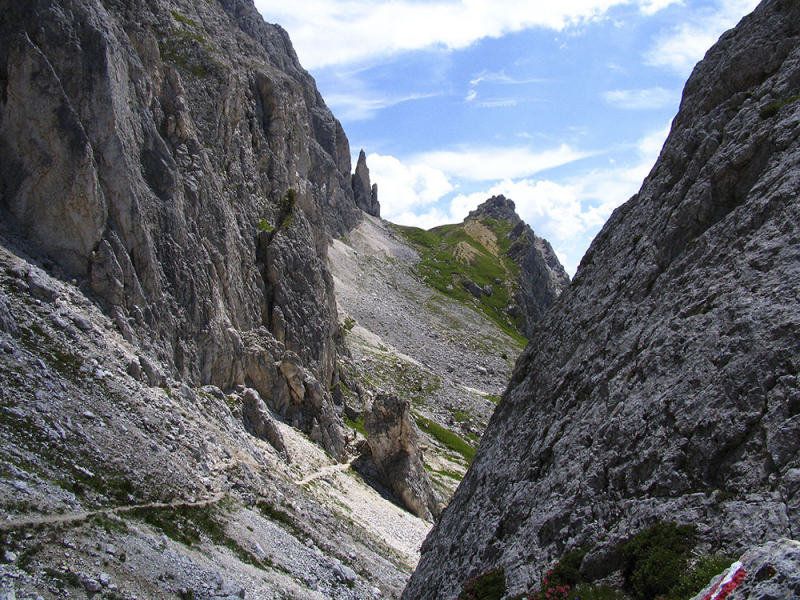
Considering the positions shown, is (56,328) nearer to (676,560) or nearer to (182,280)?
(182,280)

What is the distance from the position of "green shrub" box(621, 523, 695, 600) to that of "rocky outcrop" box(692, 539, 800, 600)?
217 centimetres

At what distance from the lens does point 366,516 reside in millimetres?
48406

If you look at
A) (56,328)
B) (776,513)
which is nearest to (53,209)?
(56,328)

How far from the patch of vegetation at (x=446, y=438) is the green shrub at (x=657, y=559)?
7185 cm

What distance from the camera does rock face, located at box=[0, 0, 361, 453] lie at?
36.2 meters

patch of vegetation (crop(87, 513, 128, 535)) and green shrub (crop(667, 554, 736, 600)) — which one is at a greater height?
green shrub (crop(667, 554, 736, 600))

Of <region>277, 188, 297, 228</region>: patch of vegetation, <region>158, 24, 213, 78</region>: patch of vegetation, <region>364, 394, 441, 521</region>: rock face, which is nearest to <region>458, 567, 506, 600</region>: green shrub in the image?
<region>364, 394, 441, 521</region>: rock face

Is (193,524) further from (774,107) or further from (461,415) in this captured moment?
(461,415)

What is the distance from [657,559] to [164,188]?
4282 centimetres

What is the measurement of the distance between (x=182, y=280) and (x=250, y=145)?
30.1 meters

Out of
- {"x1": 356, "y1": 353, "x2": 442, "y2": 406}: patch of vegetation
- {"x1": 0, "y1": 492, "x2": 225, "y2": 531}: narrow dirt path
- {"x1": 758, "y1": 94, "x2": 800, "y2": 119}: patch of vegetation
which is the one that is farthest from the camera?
{"x1": 356, "y1": 353, "x2": 442, "y2": 406}: patch of vegetation

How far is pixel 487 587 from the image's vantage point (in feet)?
63.3

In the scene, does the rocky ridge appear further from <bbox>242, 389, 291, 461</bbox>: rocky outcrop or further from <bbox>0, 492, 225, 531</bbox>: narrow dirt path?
<bbox>242, 389, 291, 461</bbox>: rocky outcrop

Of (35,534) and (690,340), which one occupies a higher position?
(690,340)
